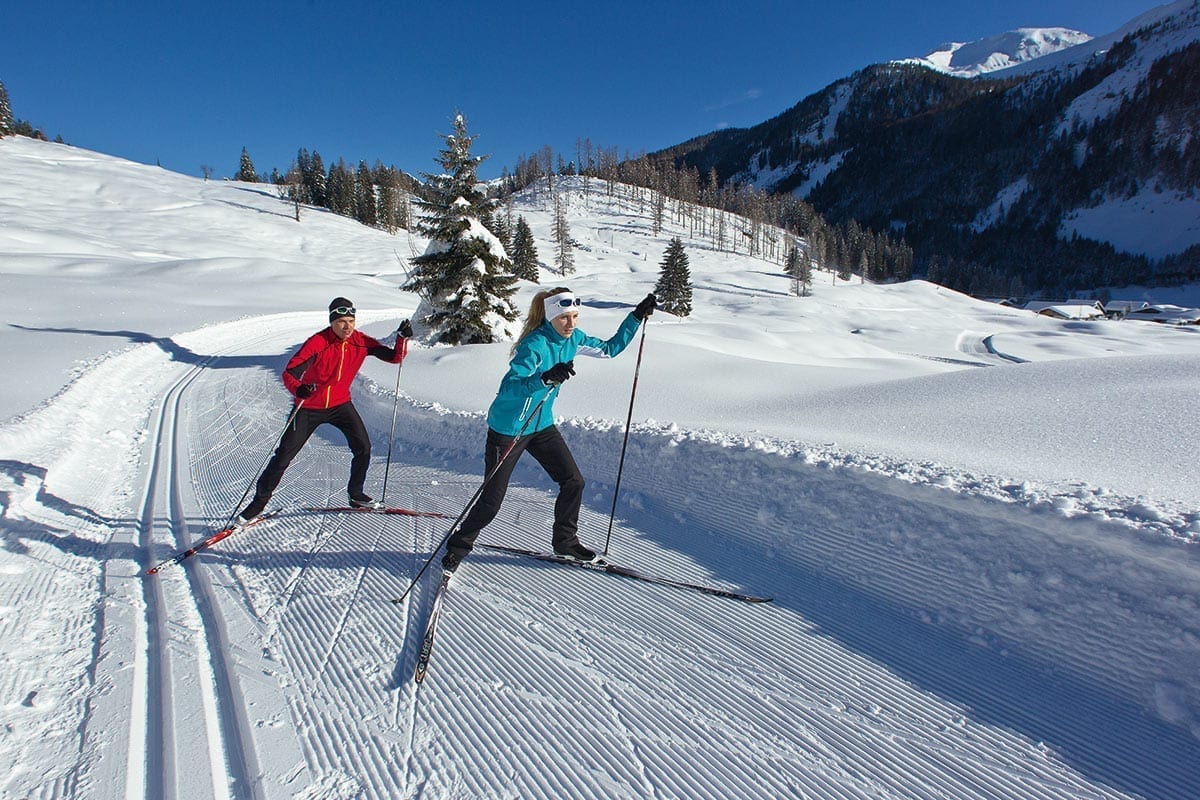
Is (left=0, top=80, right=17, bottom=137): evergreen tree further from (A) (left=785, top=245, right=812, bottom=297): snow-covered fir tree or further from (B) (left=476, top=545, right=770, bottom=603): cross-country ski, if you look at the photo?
(B) (left=476, top=545, right=770, bottom=603): cross-country ski

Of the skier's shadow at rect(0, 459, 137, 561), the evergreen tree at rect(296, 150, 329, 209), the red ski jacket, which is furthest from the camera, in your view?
the evergreen tree at rect(296, 150, 329, 209)

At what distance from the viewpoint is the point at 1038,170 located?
133 meters

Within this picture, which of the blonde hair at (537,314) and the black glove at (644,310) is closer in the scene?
the blonde hair at (537,314)

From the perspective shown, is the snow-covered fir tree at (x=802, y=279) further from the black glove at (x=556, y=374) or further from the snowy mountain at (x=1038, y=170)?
the black glove at (x=556, y=374)

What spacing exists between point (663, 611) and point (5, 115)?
129 meters

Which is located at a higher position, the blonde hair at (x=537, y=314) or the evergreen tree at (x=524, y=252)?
the evergreen tree at (x=524, y=252)

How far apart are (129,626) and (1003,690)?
492cm

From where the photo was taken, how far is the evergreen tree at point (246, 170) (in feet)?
360

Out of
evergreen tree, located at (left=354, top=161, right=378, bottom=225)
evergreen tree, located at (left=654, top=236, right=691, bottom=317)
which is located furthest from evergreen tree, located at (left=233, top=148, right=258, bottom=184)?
evergreen tree, located at (left=654, top=236, right=691, bottom=317)

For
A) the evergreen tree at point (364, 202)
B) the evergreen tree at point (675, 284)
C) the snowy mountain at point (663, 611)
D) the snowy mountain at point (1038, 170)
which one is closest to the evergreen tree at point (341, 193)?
the evergreen tree at point (364, 202)

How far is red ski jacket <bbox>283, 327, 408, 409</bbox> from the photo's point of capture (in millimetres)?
4574

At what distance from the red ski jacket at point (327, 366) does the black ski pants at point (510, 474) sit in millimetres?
1794

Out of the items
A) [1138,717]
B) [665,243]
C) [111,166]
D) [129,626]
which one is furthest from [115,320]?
[111,166]

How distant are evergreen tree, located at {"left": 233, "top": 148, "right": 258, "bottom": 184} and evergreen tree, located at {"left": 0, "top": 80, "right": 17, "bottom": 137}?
32301 millimetres
